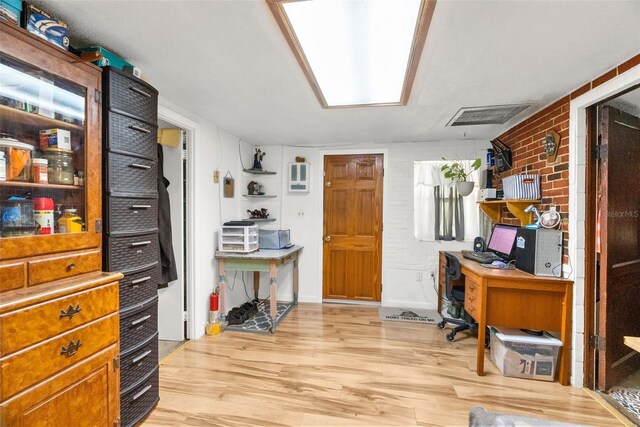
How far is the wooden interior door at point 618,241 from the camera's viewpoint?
1990 millimetres

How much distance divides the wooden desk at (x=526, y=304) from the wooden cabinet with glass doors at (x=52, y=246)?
8.12ft

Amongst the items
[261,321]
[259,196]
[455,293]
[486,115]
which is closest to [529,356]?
[455,293]

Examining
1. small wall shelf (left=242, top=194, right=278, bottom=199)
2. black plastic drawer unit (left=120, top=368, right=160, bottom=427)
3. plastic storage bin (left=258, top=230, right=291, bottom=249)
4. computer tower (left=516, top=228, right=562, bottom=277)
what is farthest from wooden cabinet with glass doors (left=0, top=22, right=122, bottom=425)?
computer tower (left=516, top=228, right=562, bottom=277)

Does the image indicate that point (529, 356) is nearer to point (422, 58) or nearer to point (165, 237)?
point (422, 58)

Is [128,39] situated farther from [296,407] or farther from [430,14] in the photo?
[296,407]

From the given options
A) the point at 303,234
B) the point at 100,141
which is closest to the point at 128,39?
the point at 100,141

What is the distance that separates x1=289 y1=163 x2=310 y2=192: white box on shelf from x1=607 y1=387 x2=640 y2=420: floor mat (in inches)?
133

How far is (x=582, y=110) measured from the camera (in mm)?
2025

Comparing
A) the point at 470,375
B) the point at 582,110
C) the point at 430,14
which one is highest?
the point at 430,14

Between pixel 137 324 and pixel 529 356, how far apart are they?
279cm

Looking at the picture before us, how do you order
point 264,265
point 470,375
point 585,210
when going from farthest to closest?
point 264,265 < point 470,375 < point 585,210

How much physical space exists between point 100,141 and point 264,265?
1.89 metres

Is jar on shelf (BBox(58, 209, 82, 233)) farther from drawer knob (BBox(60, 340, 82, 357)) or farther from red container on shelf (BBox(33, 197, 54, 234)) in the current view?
drawer knob (BBox(60, 340, 82, 357))

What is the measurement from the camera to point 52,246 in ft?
4.05
